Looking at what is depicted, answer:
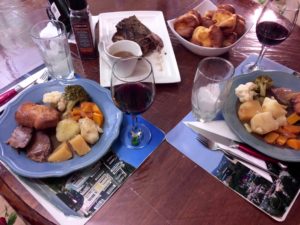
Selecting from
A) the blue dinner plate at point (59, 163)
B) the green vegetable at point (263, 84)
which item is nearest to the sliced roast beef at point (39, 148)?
the blue dinner plate at point (59, 163)

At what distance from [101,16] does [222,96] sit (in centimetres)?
66

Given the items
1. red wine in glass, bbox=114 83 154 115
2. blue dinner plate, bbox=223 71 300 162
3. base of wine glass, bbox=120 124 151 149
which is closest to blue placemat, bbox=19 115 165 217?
base of wine glass, bbox=120 124 151 149

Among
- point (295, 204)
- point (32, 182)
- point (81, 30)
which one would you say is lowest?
point (295, 204)

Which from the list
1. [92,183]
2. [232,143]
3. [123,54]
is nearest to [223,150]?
[232,143]

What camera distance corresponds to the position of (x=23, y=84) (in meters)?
0.93

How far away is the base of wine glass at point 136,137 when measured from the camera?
809 millimetres

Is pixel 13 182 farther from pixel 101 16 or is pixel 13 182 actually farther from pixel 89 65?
pixel 101 16

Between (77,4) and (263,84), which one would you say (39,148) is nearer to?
(77,4)

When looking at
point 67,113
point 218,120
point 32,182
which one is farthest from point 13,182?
point 218,120

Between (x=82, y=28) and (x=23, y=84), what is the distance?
0.27m

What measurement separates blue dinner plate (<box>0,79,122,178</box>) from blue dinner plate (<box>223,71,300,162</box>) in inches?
12.7

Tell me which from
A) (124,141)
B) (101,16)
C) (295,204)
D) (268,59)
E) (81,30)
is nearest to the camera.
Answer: (295,204)

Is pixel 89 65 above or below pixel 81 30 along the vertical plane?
below

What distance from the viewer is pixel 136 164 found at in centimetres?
77
